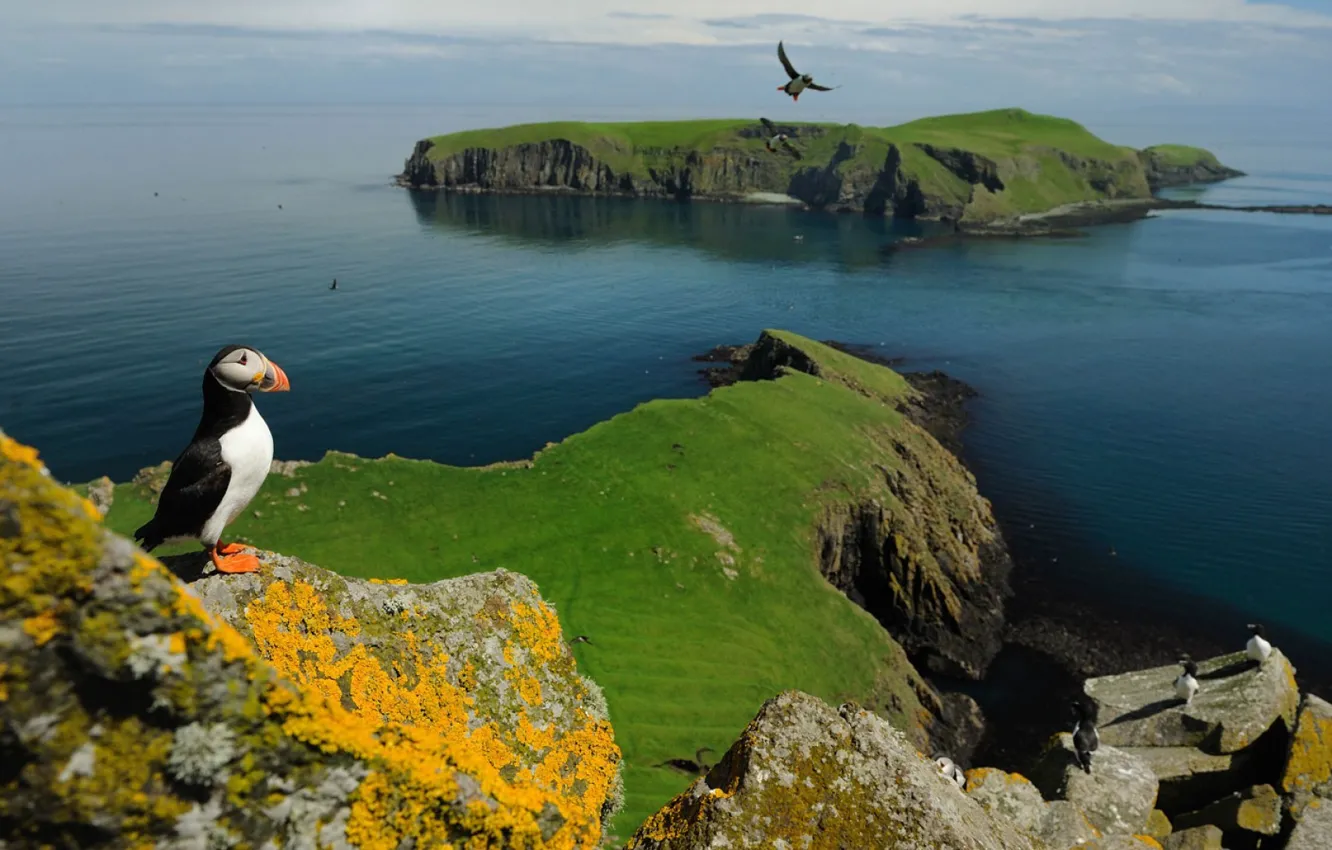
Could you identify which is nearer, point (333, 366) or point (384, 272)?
point (333, 366)

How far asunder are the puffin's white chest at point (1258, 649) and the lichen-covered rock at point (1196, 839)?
10.6 meters

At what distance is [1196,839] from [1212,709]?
26.7 feet

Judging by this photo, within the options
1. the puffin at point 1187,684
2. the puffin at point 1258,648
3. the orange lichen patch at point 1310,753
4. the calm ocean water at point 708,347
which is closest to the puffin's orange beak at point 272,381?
the orange lichen patch at point 1310,753

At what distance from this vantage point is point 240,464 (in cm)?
941

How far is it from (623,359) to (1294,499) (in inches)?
2958

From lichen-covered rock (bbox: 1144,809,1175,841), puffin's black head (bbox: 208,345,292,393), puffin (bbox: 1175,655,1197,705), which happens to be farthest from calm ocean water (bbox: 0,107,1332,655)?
puffin's black head (bbox: 208,345,292,393)

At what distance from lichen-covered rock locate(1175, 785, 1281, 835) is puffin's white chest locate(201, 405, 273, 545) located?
87.3 ft

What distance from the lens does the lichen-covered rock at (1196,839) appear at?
62.6 feet

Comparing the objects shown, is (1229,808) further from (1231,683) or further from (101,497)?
(101,497)

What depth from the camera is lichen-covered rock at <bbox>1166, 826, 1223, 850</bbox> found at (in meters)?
19.1

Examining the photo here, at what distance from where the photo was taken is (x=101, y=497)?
113 feet

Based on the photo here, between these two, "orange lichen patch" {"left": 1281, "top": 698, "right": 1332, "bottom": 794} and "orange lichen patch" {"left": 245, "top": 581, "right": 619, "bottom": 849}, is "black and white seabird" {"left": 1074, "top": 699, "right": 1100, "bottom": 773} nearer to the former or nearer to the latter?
"orange lichen patch" {"left": 1281, "top": 698, "right": 1332, "bottom": 794}

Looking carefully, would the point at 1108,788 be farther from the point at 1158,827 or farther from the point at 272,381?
the point at 272,381

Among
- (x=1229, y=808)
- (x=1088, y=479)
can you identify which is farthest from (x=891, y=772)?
(x=1088, y=479)
